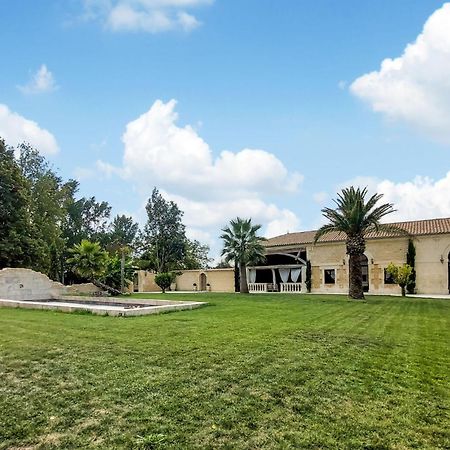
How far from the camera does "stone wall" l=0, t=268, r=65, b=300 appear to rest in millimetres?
25719

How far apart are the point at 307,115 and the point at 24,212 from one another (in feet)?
93.6

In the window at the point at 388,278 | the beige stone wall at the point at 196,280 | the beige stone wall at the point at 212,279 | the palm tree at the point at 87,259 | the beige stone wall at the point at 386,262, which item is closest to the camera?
the palm tree at the point at 87,259

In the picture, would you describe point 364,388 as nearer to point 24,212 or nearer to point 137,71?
point 137,71

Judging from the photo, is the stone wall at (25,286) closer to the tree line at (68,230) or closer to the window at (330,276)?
the tree line at (68,230)

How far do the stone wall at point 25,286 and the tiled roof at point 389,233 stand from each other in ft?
69.7

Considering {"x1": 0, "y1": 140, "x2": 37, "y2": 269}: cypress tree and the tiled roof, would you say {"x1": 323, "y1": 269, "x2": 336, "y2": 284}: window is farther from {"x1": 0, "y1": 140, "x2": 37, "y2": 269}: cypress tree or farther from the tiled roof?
{"x1": 0, "y1": 140, "x2": 37, "y2": 269}: cypress tree

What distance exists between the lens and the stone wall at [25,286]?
84.4 feet

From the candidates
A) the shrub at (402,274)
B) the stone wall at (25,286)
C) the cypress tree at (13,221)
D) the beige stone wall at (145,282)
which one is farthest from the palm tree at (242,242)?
the cypress tree at (13,221)

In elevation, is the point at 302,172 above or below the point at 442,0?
below

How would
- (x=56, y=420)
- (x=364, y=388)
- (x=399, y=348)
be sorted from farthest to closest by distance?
1. (x=399, y=348)
2. (x=364, y=388)
3. (x=56, y=420)

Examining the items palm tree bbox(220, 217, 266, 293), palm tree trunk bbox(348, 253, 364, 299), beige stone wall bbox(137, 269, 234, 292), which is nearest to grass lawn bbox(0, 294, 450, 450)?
palm tree trunk bbox(348, 253, 364, 299)

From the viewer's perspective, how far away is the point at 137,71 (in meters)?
17.5

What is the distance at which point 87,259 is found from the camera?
30422 mm

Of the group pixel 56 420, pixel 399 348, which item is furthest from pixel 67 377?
pixel 399 348
